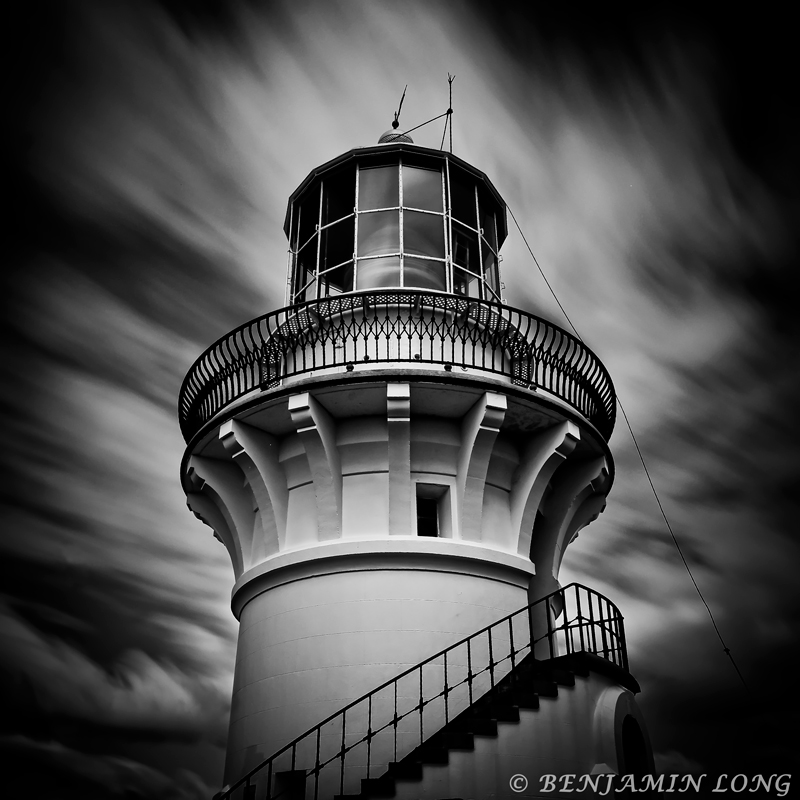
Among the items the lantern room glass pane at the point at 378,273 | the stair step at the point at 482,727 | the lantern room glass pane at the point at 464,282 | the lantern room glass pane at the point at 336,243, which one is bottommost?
the stair step at the point at 482,727

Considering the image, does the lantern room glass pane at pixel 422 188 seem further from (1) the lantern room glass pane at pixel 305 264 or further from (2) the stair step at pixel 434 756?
(2) the stair step at pixel 434 756

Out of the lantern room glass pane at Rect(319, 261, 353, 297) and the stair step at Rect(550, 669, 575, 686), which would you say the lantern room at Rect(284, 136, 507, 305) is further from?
the stair step at Rect(550, 669, 575, 686)

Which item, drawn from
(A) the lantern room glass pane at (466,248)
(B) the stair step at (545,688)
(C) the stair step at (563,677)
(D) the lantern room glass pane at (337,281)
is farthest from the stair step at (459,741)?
(A) the lantern room glass pane at (466,248)

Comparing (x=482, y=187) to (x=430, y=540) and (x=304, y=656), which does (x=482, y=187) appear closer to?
(x=430, y=540)

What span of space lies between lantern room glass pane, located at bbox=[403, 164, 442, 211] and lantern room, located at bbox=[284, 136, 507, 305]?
0.06ft

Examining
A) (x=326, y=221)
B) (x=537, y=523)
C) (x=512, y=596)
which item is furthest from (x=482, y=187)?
(x=512, y=596)

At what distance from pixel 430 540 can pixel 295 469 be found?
2566 millimetres

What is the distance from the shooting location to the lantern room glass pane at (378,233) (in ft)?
45.7

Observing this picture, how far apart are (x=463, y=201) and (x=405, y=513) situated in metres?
6.19

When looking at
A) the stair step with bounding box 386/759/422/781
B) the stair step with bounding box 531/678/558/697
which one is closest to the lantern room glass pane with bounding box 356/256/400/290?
the stair step with bounding box 531/678/558/697

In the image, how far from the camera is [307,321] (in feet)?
41.9

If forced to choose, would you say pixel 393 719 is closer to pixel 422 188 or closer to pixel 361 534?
pixel 361 534

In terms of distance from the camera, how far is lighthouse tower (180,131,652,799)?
417 inches

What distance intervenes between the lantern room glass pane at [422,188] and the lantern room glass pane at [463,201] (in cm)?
50
